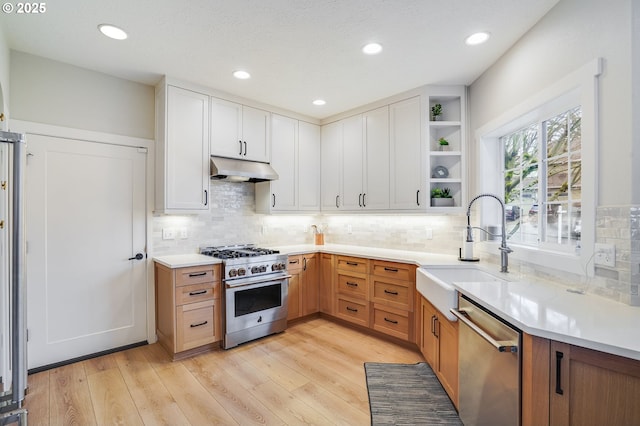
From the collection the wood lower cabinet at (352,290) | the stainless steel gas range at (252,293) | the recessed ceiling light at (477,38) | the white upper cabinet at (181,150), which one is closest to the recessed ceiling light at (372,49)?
the recessed ceiling light at (477,38)

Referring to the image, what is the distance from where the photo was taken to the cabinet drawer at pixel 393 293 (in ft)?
9.95

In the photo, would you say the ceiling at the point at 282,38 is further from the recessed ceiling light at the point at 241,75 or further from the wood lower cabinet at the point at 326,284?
the wood lower cabinet at the point at 326,284

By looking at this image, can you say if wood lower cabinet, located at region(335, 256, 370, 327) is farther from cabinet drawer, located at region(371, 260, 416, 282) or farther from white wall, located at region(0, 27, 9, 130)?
white wall, located at region(0, 27, 9, 130)

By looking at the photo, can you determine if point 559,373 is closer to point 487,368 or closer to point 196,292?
point 487,368

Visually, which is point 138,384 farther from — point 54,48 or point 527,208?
point 527,208

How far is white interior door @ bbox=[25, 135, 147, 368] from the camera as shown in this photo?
2650mm

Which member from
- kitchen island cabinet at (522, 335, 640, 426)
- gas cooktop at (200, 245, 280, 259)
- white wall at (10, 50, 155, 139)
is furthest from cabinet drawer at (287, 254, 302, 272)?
kitchen island cabinet at (522, 335, 640, 426)

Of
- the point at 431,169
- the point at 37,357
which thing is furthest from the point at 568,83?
the point at 37,357

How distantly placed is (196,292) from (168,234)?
799 mm

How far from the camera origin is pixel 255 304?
3.28 metres

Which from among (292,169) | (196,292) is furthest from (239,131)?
(196,292)

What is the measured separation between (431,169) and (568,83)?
157 cm

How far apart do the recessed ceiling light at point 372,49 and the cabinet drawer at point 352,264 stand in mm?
2041

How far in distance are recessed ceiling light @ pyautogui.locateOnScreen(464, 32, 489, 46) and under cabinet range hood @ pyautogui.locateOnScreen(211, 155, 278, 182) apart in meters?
2.30
